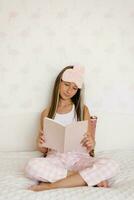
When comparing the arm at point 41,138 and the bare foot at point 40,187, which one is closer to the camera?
the bare foot at point 40,187

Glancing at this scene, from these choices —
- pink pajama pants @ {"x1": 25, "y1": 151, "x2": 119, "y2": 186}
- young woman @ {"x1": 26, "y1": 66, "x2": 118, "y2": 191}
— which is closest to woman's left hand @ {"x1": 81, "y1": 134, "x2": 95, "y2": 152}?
young woman @ {"x1": 26, "y1": 66, "x2": 118, "y2": 191}

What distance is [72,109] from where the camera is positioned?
6.19 feet

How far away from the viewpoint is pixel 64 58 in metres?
1.96

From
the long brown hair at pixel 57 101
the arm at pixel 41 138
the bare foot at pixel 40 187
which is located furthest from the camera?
the long brown hair at pixel 57 101

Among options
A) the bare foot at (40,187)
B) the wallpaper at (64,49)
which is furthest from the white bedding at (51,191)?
the wallpaper at (64,49)

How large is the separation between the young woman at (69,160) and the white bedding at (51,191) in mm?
70

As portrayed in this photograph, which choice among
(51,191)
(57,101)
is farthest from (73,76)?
(51,191)

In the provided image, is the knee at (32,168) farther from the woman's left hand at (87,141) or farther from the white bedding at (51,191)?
the woman's left hand at (87,141)

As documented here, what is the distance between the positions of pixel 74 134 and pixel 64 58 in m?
0.57

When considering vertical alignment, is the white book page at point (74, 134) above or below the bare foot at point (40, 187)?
above

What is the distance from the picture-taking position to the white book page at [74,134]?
1521 millimetres

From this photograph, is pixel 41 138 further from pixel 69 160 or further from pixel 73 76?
pixel 73 76

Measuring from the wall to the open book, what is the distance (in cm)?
38

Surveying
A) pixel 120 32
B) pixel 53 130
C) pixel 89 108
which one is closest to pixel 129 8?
pixel 120 32
